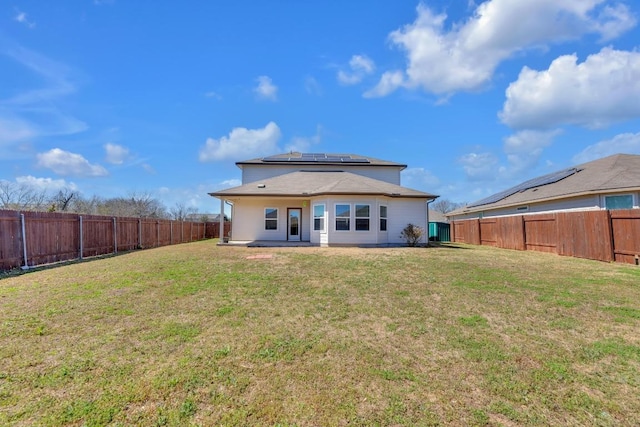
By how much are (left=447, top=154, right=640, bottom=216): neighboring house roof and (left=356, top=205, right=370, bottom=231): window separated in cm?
982

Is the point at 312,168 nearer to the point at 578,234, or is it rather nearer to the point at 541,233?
the point at 541,233

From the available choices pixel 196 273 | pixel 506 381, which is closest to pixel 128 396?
pixel 506 381

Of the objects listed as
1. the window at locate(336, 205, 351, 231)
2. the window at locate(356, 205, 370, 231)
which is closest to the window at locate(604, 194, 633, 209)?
the window at locate(356, 205, 370, 231)

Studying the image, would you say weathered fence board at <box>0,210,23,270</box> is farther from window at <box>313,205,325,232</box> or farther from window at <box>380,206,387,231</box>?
window at <box>380,206,387,231</box>

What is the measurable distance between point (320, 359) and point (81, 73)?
15.8m

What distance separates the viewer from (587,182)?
15414 millimetres

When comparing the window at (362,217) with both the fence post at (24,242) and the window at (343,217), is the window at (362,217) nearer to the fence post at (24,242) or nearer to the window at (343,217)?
the window at (343,217)

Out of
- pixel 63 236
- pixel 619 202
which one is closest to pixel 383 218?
pixel 619 202

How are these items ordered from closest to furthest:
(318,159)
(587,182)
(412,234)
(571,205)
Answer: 1. (587,182)
2. (571,205)
3. (412,234)
4. (318,159)

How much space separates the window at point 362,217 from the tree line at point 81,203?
18.2 meters

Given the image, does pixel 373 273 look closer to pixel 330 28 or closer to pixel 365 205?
pixel 365 205

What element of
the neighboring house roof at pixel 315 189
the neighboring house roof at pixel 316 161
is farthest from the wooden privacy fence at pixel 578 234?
the neighboring house roof at pixel 316 161

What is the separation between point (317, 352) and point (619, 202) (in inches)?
641

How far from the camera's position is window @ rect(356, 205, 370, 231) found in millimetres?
16281
